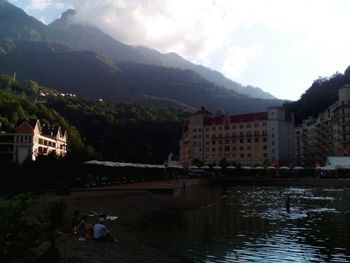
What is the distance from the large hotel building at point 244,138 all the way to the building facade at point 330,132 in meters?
14.3

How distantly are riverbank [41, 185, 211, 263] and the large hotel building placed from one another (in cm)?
11267

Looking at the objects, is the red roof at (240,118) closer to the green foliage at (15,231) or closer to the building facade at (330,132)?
the building facade at (330,132)

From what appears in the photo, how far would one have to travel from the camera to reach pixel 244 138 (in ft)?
568

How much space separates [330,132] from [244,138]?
1276 inches

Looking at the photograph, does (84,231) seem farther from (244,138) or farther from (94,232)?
(244,138)

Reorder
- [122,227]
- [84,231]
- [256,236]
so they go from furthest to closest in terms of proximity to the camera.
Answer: [122,227], [256,236], [84,231]

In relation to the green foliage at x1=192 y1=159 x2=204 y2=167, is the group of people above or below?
below

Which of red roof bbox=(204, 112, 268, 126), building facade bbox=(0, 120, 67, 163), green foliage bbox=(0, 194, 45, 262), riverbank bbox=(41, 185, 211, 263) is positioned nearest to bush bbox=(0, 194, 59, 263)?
green foliage bbox=(0, 194, 45, 262)

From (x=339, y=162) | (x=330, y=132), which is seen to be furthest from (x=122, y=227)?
(x=330, y=132)

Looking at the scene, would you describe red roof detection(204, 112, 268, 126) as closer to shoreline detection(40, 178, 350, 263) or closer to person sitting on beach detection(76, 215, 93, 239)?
shoreline detection(40, 178, 350, 263)

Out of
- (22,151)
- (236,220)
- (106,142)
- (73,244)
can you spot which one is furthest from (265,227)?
(106,142)

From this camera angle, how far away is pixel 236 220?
37.8 metres

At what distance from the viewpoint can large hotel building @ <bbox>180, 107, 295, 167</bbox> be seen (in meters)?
165

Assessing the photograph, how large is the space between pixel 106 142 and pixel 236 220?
525ft
